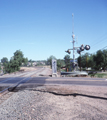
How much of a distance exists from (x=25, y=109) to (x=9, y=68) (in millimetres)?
74055

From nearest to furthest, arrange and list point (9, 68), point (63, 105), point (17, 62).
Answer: point (63, 105) → point (9, 68) → point (17, 62)

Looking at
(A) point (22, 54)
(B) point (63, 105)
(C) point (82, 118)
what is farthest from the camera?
(A) point (22, 54)

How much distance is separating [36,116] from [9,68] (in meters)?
74.9

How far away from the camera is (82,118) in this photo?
478cm

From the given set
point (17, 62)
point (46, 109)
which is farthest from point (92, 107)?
point (17, 62)

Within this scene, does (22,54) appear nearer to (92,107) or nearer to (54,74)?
(54,74)

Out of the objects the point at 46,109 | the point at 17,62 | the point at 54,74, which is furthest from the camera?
the point at 17,62

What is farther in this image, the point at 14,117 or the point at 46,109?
the point at 46,109

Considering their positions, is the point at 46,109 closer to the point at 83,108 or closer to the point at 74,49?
the point at 83,108

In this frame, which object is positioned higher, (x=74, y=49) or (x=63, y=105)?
(x=74, y=49)

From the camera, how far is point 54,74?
21.8 m

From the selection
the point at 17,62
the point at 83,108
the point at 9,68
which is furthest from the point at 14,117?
the point at 17,62

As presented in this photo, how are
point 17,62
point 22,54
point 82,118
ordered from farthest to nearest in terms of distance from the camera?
1. point 22,54
2. point 17,62
3. point 82,118

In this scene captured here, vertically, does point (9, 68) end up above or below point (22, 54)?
below
